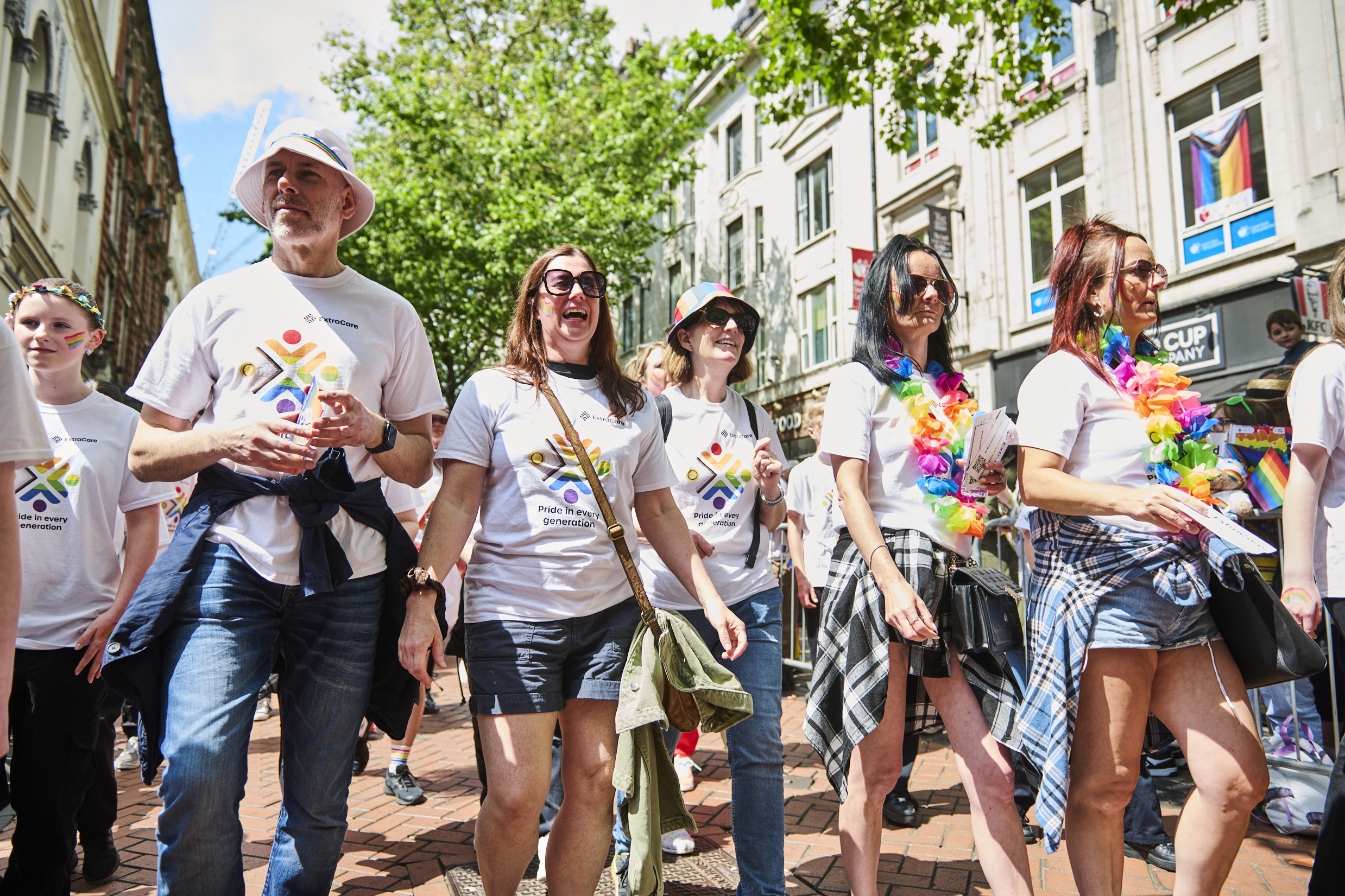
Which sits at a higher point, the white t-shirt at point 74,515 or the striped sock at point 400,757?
the white t-shirt at point 74,515

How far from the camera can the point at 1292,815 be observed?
4.02m

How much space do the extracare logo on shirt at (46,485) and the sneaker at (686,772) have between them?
10.2 feet

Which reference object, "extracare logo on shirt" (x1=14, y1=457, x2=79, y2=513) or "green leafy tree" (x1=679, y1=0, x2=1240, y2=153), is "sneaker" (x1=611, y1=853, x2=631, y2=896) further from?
"green leafy tree" (x1=679, y1=0, x2=1240, y2=153)

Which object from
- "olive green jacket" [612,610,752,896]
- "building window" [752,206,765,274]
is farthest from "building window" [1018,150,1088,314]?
"olive green jacket" [612,610,752,896]

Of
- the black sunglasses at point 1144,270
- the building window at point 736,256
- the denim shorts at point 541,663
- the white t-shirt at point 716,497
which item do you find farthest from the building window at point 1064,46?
the denim shorts at point 541,663

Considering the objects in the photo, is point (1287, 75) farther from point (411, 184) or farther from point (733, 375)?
point (411, 184)

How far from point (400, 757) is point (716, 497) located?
2.46 meters

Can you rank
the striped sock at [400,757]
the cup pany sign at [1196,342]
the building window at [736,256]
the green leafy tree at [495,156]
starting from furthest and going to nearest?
1. the building window at [736,256]
2. the green leafy tree at [495,156]
3. the cup pany sign at [1196,342]
4. the striped sock at [400,757]

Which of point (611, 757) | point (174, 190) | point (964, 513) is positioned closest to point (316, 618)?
point (611, 757)

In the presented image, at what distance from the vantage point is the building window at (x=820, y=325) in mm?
22047

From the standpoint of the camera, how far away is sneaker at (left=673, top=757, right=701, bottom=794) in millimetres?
4965

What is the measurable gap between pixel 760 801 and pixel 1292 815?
8.51 feet

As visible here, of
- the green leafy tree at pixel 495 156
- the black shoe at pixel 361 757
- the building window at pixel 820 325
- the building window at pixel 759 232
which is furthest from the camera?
the building window at pixel 759 232

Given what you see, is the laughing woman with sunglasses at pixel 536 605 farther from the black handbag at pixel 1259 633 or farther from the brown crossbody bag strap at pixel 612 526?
the black handbag at pixel 1259 633
